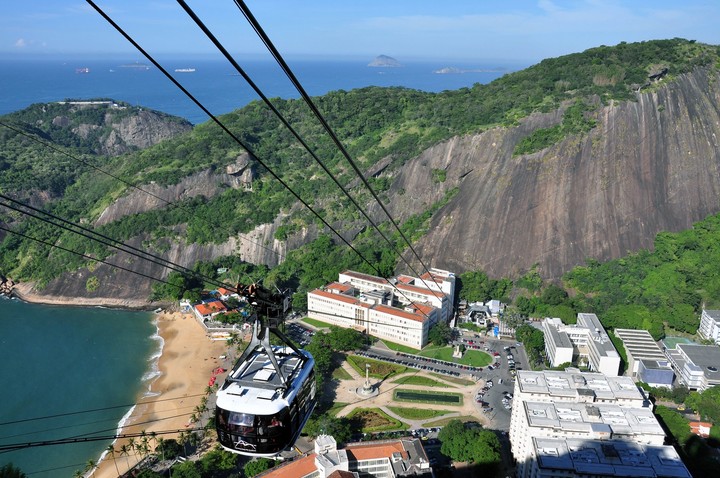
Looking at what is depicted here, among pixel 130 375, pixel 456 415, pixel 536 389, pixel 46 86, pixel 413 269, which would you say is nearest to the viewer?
pixel 536 389

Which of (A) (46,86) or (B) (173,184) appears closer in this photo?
(B) (173,184)

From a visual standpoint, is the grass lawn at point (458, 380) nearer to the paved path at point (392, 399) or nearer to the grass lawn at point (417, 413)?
the paved path at point (392, 399)

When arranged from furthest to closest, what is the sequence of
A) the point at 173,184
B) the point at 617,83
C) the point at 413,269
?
the point at 173,184 → the point at 617,83 → the point at 413,269

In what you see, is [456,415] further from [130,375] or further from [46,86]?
[46,86]

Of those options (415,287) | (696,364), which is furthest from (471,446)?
(415,287)

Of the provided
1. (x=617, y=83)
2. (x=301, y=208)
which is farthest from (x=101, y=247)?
(x=617, y=83)

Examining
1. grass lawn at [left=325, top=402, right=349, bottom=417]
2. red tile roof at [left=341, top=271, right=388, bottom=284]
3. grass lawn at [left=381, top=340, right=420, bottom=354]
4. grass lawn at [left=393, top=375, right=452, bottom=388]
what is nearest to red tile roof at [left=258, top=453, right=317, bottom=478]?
grass lawn at [left=325, top=402, right=349, bottom=417]

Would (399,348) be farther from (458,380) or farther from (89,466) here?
(89,466)
